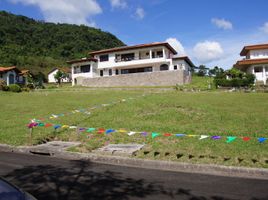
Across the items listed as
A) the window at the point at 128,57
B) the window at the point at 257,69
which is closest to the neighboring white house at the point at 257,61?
the window at the point at 257,69

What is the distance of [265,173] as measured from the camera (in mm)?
5918

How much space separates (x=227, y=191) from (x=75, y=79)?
46.4 meters

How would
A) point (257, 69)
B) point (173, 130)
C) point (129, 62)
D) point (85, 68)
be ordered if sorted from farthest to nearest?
1. point (85, 68)
2. point (129, 62)
3. point (257, 69)
4. point (173, 130)

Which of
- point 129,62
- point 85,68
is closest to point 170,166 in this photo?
point 129,62

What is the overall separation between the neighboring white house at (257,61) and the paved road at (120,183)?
107 ft

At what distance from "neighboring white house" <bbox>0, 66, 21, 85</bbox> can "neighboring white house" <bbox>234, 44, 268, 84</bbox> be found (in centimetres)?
4053

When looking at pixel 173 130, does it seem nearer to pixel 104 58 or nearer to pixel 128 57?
pixel 128 57

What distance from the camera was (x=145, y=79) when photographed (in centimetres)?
4012

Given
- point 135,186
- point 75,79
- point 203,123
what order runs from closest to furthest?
point 135,186
point 203,123
point 75,79

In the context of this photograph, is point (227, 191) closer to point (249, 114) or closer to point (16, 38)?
point (249, 114)

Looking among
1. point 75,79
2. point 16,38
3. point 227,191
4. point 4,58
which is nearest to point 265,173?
point 227,191

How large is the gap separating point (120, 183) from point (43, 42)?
9471 centimetres

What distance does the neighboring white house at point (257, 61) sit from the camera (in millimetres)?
36172

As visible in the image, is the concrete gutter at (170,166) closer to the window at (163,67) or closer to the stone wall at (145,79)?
the stone wall at (145,79)
